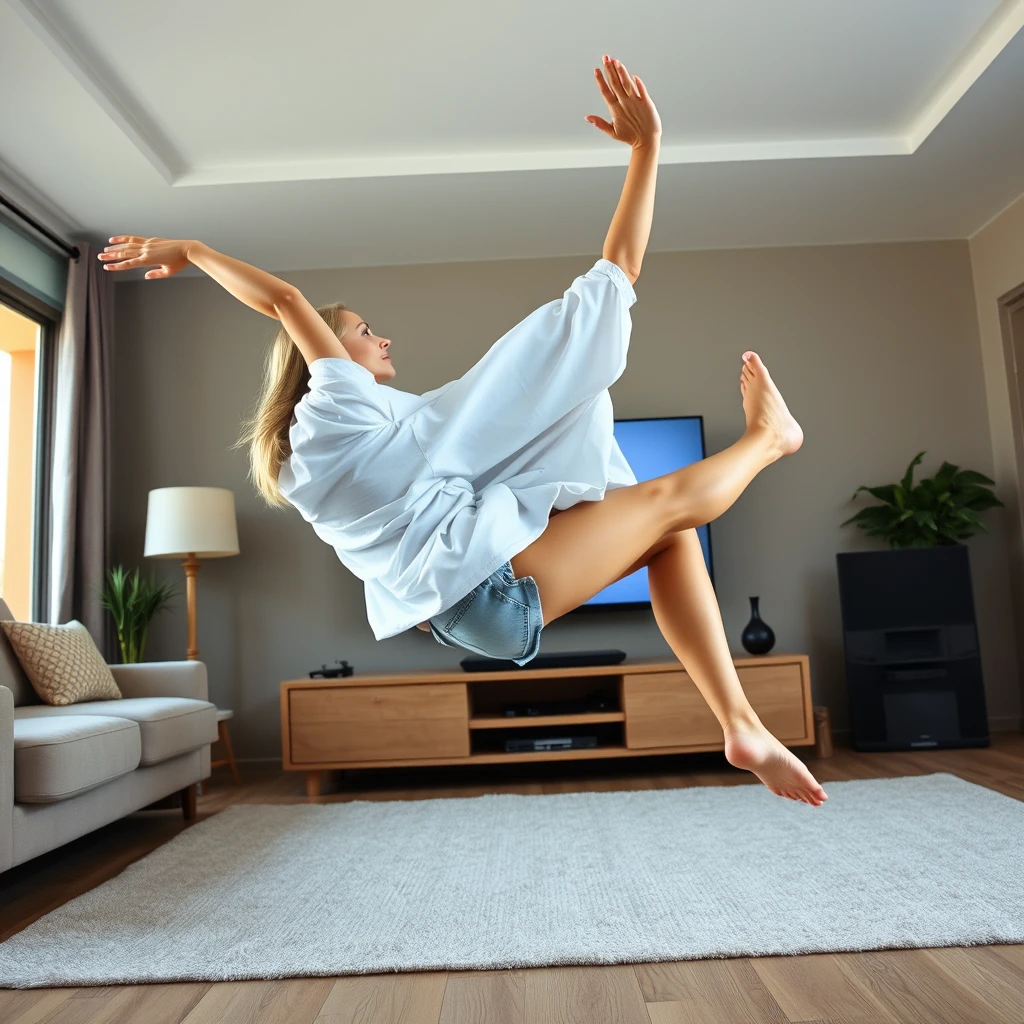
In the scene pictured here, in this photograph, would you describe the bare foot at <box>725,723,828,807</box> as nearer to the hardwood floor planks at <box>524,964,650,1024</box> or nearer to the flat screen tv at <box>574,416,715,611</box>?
the hardwood floor planks at <box>524,964,650,1024</box>

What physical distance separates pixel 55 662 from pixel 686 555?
261 cm

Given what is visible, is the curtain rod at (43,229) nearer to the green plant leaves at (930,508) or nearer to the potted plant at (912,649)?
the potted plant at (912,649)

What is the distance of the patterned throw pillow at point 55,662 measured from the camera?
333 cm

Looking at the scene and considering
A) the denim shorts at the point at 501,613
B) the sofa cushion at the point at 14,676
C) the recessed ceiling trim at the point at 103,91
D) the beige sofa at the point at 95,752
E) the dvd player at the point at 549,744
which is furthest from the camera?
the dvd player at the point at 549,744

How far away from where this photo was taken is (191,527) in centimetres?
436

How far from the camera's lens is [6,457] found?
433cm

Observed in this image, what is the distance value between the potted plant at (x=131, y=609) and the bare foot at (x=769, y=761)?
11.3ft

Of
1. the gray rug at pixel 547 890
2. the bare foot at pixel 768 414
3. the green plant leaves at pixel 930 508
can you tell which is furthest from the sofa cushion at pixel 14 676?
the green plant leaves at pixel 930 508

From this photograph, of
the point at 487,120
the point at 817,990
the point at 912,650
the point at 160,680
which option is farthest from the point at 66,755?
the point at 912,650

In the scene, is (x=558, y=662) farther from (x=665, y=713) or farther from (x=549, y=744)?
(x=665, y=713)

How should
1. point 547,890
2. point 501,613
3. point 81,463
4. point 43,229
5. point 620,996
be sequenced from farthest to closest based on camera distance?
1. point 81,463
2. point 43,229
3. point 547,890
4. point 620,996
5. point 501,613

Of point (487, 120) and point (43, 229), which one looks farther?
point (43, 229)

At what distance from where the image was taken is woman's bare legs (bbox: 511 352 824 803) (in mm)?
1510

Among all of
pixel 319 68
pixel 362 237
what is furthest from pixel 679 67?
pixel 362 237
